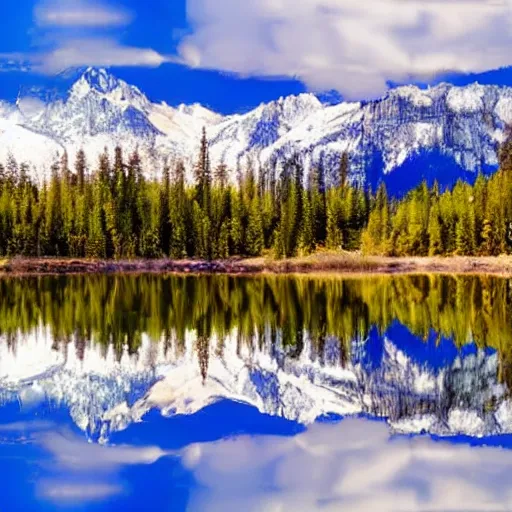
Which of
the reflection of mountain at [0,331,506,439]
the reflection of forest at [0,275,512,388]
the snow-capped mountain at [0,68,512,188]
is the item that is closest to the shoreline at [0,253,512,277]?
the reflection of forest at [0,275,512,388]

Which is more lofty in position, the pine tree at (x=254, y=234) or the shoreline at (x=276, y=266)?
the pine tree at (x=254, y=234)

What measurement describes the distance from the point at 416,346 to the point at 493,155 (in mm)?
49211

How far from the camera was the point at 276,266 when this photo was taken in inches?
862

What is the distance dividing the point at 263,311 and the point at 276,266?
34.4ft

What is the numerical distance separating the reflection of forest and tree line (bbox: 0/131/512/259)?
6.29 metres

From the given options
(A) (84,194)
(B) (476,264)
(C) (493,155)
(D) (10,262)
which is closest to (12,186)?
(A) (84,194)

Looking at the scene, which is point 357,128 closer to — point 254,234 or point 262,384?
point 254,234

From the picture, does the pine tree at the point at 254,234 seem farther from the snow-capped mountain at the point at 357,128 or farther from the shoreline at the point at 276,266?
the snow-capped mountain at the point at 357,128

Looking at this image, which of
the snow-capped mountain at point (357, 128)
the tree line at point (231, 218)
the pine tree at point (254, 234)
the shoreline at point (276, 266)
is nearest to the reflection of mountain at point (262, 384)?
the shoreline at point (276, 266)

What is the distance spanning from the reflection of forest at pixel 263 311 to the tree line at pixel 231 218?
6.29 m

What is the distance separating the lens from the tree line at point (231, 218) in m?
23.1

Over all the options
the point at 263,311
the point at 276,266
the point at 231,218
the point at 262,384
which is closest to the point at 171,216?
the point at 231,218

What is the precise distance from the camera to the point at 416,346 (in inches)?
344

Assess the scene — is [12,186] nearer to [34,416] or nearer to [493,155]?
[34,416]
